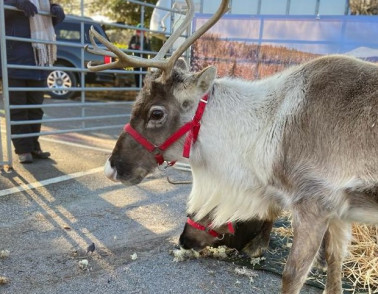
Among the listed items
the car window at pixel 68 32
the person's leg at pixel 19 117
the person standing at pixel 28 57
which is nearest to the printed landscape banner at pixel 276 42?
the person standing at pixel 28 57

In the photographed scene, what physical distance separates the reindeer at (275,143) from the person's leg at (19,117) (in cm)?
269

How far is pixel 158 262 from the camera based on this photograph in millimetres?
3172

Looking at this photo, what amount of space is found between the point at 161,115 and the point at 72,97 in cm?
967

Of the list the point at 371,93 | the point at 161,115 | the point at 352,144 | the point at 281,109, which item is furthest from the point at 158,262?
the point at 371,93

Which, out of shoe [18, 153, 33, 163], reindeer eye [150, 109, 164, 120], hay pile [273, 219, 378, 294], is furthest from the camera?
shoe [18, 153, 33, 163]

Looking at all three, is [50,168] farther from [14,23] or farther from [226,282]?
[226,282]

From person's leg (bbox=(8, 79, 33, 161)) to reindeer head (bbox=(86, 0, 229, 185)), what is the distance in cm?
282

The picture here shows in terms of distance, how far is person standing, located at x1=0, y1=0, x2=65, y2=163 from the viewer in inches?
196

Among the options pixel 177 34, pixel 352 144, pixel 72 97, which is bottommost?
pixel 72 97

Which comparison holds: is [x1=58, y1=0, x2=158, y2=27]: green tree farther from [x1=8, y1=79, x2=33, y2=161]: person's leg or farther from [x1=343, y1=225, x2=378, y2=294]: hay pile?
[x1=343, y1=225, x2=378, y2=294]: hay pile

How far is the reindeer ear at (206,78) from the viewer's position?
2541mm

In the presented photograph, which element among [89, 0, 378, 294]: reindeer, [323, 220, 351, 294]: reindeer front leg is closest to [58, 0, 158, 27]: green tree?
[89, 0, 378, 294]: reindeer

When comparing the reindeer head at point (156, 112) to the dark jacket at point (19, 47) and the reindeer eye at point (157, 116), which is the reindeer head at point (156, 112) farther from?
the dark jacket at point (19, 47)

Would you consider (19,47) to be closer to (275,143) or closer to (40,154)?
(40,154)
